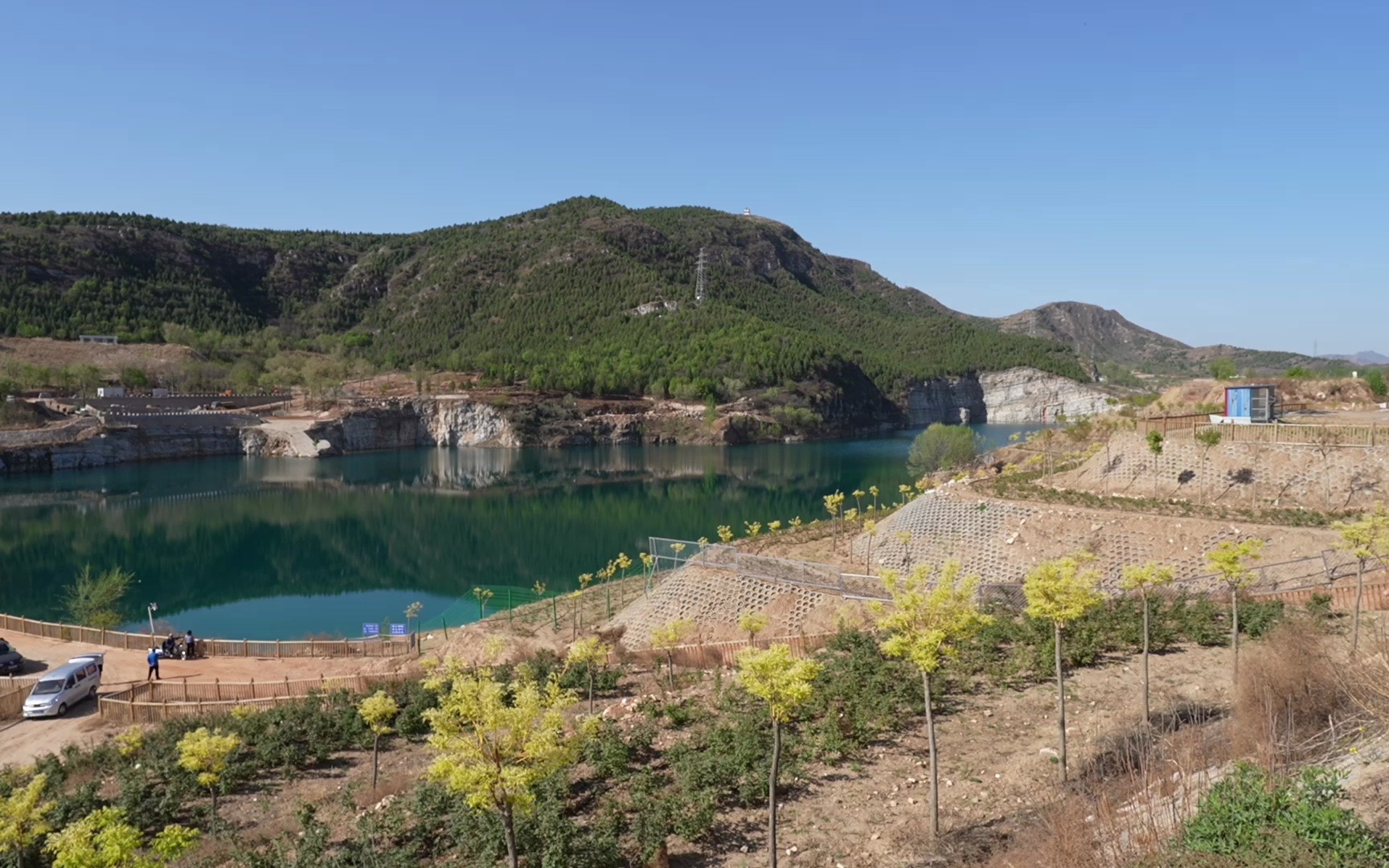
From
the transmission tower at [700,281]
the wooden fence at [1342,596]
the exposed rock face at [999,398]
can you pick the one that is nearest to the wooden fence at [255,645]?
the wooden fence at [1342,596]

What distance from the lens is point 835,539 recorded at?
95.6ft

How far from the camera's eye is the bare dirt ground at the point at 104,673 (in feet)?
57.7

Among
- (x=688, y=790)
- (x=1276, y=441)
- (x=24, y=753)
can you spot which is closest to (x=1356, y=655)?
(x=688, y=790)

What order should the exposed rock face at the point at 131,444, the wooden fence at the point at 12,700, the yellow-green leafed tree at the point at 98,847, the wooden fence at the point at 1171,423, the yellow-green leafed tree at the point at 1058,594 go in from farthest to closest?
1. the exposed rock face at the point at 131,444
2. the wooden fence at the point at 1171,423
3. the wooden fence at the point at 12,700
4. the yellow-green leafed tree at the point at 1058,594
5. the yellow-green leafed tree at the point at 98,847

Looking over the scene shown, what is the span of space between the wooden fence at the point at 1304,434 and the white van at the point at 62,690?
33119 millimetres

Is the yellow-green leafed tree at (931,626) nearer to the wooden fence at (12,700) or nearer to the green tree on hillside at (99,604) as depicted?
the wooden fence at (12,700)

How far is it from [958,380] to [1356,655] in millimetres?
157895

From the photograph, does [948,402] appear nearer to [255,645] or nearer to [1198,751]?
[255,645]

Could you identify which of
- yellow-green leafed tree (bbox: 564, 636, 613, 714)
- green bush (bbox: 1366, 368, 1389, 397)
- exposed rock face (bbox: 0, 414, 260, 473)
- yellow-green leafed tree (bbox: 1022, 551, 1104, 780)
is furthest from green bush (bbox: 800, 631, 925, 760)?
exposed rock face (bbox: 0, 414, 260, 473)

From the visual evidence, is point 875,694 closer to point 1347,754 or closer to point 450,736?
point 1347,754

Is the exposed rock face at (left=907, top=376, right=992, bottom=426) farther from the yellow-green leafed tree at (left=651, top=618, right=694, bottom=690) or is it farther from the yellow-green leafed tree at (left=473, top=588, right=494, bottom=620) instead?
the yellow-green leafed tree at (left=651, top=618, right=694, bottom=690)

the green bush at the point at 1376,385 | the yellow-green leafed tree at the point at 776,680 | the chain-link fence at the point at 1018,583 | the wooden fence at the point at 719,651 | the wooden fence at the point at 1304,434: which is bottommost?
the wooden fence at the point at 719,651

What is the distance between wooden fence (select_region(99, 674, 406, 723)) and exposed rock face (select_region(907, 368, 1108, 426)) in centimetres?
14056

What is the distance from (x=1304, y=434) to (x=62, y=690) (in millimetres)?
35032
